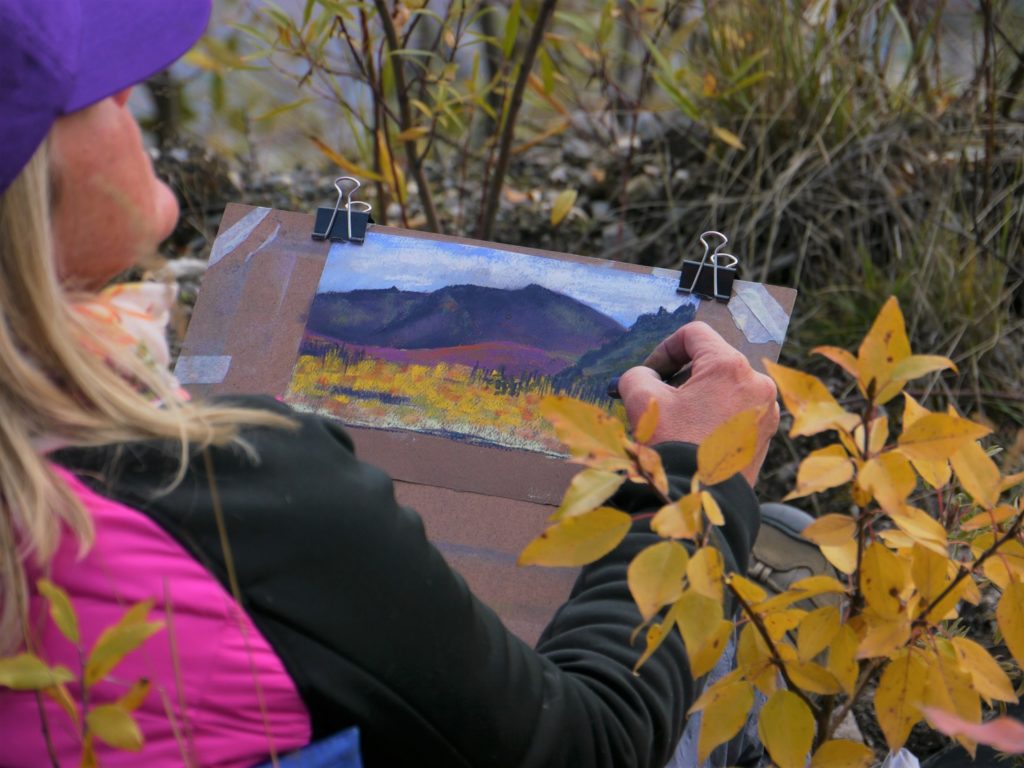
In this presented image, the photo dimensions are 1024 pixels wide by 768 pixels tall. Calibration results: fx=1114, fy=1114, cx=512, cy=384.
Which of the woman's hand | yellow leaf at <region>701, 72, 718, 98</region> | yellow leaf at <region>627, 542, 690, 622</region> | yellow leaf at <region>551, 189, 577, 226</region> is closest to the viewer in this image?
yellow leaf at <region>627, 542, 690, 622</region>

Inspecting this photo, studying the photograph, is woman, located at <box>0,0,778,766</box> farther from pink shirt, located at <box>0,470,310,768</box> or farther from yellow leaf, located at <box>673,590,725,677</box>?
yellow leaf, located at <box>673,590,725,677</box>

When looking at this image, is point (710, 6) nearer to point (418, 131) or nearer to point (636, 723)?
point (418, 131)

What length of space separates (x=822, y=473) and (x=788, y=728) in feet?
0.80

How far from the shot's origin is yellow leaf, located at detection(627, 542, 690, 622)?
2.71 feet

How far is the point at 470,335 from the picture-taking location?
1752mm

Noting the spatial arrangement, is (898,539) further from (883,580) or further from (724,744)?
(724,744)

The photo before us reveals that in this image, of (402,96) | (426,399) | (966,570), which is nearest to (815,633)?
(966,570)

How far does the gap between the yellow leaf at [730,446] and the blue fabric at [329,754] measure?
0.35 metres

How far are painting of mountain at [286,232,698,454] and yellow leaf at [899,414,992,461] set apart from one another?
2.77ft

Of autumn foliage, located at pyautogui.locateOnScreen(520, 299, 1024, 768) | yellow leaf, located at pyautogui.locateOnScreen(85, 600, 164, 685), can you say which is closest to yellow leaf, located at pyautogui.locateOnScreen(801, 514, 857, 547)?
autumn foliage, located at pyautogui.locateOnScreen(520, 299, 1024, 768)

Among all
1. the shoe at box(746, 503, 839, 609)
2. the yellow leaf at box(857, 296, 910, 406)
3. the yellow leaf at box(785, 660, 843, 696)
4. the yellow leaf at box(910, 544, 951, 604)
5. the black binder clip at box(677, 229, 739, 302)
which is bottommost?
the shoe at box(746, 503, 839, 609)

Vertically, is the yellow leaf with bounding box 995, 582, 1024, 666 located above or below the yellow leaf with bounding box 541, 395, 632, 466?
below

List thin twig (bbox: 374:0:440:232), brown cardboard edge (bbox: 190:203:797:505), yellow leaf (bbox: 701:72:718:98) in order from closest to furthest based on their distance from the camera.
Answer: brown cardboard edge (bbox: 190:203:797:505) → thin twig (bbox: 374:0:440:232) → yellow leaf (bbox: 701:72:718:98)

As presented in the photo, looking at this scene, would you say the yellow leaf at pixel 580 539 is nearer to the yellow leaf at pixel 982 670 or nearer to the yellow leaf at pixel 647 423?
the yellow leaf at pixel 647 423
